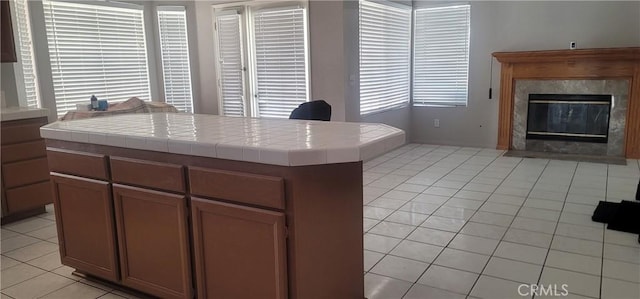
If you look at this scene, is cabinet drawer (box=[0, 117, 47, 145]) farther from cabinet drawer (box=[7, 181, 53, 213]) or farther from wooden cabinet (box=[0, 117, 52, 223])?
cabinet drawer (box=[7, 181, 53, 213])

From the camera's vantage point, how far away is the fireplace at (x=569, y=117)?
19.3 feet

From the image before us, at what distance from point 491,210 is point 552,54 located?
2993 millimetres

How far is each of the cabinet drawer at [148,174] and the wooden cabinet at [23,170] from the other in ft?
6.41

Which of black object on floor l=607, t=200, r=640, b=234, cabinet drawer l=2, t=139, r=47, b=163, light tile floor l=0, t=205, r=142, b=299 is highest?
cabinet drawer l=2, t=139, r=47, b=163

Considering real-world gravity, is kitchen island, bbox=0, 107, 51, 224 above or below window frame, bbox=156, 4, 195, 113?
below

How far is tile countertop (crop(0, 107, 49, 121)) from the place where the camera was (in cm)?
372

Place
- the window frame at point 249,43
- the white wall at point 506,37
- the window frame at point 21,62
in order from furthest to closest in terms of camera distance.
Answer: the white wall at point 506,37
the window frame at point 249,43
the window frame at point 21,62

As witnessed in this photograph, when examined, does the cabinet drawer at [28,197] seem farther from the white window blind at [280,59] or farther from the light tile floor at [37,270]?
the white window blind at [280,59]

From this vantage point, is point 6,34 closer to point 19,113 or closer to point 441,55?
point 19,113

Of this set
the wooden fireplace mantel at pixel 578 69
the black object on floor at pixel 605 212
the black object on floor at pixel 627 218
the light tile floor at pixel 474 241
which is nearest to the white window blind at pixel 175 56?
the light tile floor at pixel 474 241

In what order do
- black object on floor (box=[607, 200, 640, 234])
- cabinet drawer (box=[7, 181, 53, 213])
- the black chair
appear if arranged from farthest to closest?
1. the black chair
2. cabinet drawer (box=[7, 181, 53, 213])
3. black object on floor (box=[607, 200, 640, 234])

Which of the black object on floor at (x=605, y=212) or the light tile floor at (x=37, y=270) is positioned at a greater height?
the black object on floor at (x=605, y=212)

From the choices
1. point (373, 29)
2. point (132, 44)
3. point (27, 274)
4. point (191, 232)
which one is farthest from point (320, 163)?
point (132, 44)

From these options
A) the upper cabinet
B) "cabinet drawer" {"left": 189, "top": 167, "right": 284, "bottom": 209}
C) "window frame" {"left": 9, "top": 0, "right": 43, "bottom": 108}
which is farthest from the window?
"cabinet drawer" {"left": 189, "top": 167, "right": 284, "bottom": 209}
